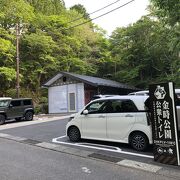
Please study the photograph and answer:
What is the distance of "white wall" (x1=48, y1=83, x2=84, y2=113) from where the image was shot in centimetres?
2458

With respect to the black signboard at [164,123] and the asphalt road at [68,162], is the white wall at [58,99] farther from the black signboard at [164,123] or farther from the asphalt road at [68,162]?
the black signboard at [164,123]

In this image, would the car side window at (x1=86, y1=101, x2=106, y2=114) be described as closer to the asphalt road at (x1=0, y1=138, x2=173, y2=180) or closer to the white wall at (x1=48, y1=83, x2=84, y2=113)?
the asphalt road at (x1=0, y1=138, x2=173, y2=180)

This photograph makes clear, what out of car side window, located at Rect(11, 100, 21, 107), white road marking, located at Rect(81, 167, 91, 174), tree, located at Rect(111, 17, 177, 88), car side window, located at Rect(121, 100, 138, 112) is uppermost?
tree, located at Rect(111, 17, 177, 88)

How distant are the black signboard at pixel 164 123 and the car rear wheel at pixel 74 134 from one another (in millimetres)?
3567

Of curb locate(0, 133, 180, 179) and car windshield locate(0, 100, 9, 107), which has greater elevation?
car windshield locate(0, 100, 9, 107)

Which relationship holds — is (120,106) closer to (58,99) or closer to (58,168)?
(58,168)

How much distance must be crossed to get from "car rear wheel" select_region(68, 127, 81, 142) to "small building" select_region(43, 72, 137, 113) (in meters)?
13.1

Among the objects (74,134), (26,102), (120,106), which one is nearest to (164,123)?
(120,106)

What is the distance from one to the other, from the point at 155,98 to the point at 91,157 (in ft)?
8.34

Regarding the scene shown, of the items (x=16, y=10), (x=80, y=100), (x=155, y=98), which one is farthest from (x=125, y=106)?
(x=16, y=10)

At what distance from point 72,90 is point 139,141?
17.4 meters

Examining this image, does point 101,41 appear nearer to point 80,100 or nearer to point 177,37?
point 80,100

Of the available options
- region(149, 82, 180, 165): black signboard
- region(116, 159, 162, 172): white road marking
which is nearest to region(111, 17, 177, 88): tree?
region(149, 82, 180, 165): black signboard

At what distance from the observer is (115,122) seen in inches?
341
